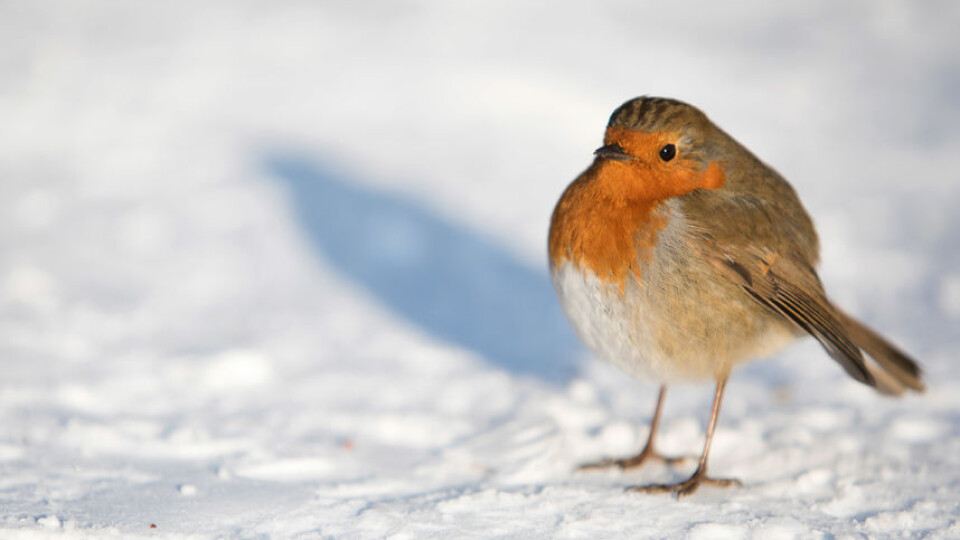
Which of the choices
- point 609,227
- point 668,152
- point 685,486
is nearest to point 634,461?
point 685,486

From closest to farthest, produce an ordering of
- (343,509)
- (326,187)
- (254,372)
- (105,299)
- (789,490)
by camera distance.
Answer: (343,509) → (789,490) → (254,372) → (105,299) → (326,187)

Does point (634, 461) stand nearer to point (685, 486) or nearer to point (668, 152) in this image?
point (685, 486)

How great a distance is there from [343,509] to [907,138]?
14.8 ft

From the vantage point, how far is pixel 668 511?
2.96 metres

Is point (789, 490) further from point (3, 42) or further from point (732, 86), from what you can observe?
point (3, 42)

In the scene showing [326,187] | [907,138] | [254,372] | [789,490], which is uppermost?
[907,138]

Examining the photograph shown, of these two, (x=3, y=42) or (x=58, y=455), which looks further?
(x=3, y=42)

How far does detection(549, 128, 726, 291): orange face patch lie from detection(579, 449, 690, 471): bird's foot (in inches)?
29.3

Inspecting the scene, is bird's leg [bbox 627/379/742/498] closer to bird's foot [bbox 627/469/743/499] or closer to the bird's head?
bird's foot [bbox 627/469/743/499]

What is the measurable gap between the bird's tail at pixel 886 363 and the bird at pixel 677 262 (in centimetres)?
40

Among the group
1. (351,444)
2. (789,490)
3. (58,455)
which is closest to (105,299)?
(58,455)

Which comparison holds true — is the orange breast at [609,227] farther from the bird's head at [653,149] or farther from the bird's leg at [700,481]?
the bird's leg at [700,481]

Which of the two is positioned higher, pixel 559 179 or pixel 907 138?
pixel 907 138

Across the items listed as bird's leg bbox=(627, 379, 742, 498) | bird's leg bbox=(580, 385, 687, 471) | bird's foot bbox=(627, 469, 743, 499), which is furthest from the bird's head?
bird's foot bbox=(627, 469, 743, 499)
